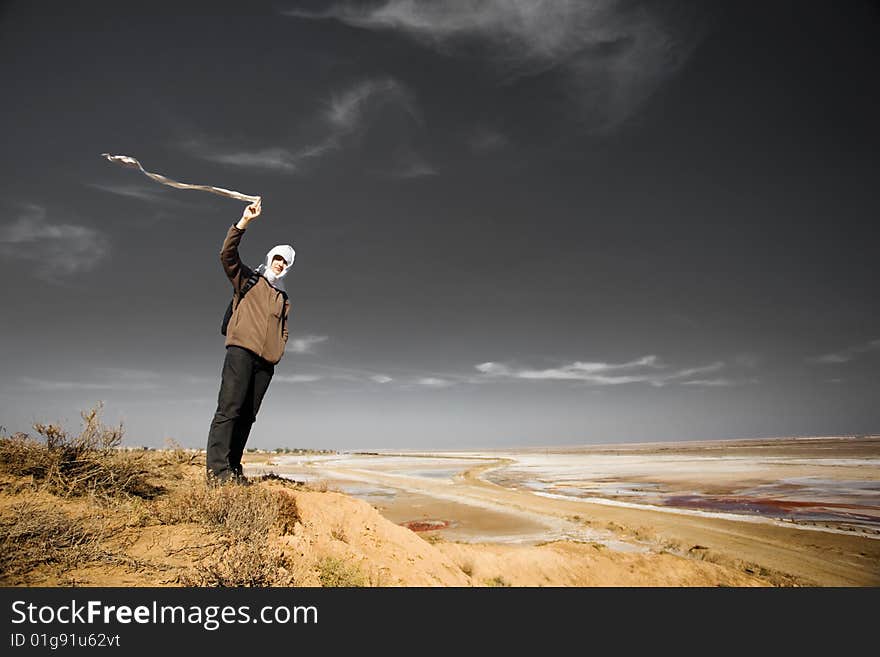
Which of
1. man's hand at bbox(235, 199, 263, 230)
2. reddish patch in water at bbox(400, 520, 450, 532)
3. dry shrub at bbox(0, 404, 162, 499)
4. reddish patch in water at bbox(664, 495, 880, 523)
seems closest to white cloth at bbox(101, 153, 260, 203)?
man's hand at bbox(235, 199, 263, 230)

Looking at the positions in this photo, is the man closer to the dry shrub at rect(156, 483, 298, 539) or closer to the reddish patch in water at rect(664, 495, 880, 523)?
the dry shrub at rect(156, 483, 298, 539)

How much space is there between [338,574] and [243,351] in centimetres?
225

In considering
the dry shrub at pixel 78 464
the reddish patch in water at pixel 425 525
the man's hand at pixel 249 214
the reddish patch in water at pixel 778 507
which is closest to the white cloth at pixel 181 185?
the man's hand at pixel 249 214

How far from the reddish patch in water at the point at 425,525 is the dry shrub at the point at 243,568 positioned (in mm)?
4635

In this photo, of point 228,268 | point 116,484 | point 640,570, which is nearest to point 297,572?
point 116,484

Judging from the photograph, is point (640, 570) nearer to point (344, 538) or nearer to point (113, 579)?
point (344, 538)

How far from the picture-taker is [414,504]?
9945mm

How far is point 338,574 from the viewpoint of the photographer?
2.87 m

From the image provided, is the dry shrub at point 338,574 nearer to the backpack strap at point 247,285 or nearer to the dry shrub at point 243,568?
the dry shrub at point 243,568

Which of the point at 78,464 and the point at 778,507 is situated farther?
the point at 778,507

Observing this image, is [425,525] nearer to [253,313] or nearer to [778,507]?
[253,313]

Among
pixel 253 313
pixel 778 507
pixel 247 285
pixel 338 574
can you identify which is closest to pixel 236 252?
pixel 247 285
